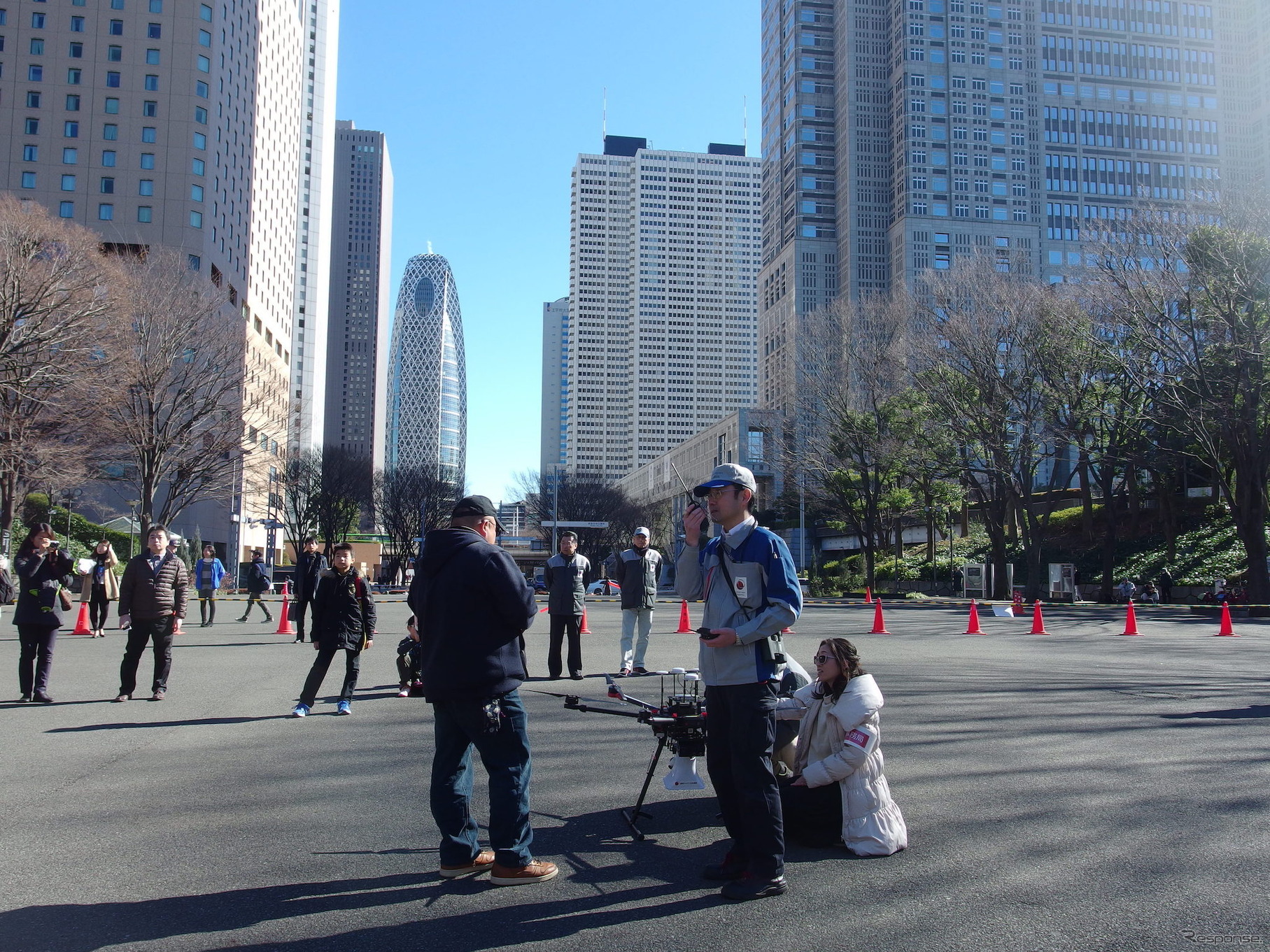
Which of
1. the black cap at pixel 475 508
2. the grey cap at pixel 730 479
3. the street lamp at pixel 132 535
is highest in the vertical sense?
the street lamp at pixel 132 535

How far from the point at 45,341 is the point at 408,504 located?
149 feet

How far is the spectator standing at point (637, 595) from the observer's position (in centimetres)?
1258

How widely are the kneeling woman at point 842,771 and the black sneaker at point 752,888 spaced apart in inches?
29.6

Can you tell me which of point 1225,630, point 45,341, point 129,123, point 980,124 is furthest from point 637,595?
point 980,124

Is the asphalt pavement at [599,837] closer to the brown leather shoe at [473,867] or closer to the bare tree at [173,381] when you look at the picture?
the brown leather shoe at [473,867]

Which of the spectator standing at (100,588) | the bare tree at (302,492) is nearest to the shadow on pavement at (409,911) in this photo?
the spectator standing at (100,588)

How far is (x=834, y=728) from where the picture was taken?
507 centimetres

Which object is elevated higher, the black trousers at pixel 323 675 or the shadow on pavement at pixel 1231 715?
the black trousers at pixel 323 675

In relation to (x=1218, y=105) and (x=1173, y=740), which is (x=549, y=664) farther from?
(x=1218, y=105)

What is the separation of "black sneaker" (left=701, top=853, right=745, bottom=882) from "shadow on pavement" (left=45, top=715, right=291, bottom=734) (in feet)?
19.5

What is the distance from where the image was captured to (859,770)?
4863mm

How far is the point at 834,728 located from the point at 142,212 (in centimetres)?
7331

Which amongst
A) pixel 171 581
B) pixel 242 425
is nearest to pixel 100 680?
pixel 171 581

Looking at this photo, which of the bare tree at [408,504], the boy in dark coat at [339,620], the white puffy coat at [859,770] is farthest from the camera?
the bare tree at [408,504]
